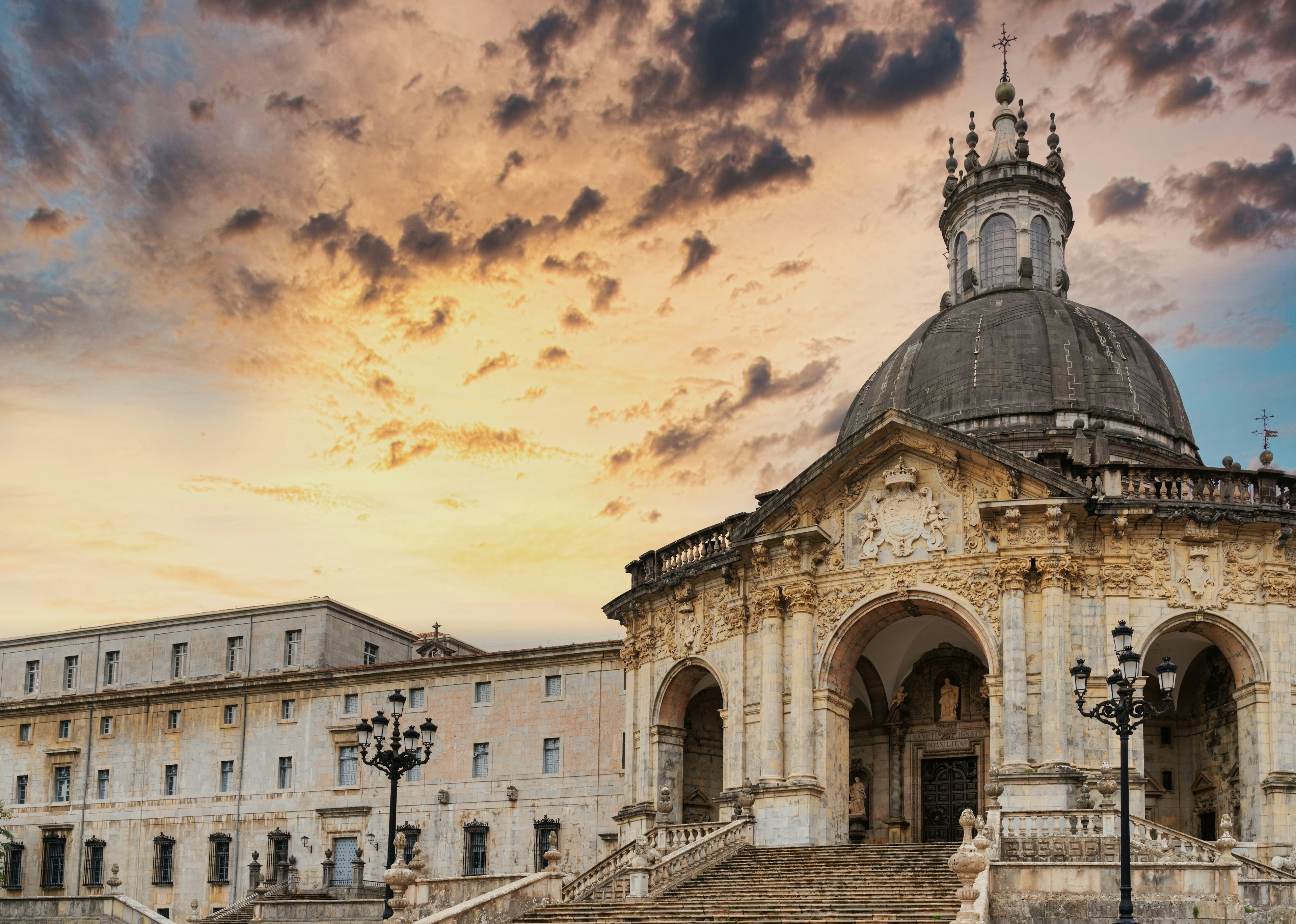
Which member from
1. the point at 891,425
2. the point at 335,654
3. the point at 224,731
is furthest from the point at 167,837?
the point at 891,425

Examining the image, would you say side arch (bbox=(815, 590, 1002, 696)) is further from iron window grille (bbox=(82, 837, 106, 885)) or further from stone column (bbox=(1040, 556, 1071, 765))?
iron window grille (bbox=(82, 837, 106, 885))

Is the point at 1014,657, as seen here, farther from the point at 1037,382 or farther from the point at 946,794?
the point at 1037,382

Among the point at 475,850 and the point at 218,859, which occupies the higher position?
the point at 475,850

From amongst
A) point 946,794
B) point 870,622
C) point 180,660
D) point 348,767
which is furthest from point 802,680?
point 180,660

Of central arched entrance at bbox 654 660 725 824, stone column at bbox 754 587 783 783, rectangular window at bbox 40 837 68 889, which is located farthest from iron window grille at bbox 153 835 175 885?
stone column at bbox 754 587 783 783

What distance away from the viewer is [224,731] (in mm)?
55438

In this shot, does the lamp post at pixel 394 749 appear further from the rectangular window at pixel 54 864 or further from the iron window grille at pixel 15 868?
the iron window grille at pixel 15 868

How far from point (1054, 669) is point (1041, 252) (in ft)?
65.7

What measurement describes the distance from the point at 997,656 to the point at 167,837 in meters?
35.1

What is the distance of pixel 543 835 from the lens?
159 ft

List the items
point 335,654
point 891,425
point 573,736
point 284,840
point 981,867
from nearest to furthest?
point 981,867 → point 891,425 → point 573,736 → point 284,840 → point 335,654

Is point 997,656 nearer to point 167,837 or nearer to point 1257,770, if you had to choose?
point 1257,770

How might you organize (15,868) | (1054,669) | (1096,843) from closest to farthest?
(1096,843) < (1054,669) < (15,868)

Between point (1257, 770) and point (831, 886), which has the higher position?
point (1257, 770)
